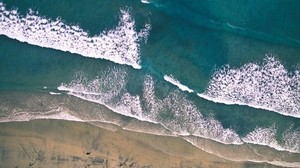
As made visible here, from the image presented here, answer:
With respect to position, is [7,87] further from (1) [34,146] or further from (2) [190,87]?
(2) [190,87]

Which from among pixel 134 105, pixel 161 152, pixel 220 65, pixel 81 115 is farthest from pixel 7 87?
pixel 220 65

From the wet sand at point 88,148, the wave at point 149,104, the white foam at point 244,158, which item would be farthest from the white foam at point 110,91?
the white foam at point 244,158

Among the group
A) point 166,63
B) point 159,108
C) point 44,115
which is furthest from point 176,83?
point 44,115

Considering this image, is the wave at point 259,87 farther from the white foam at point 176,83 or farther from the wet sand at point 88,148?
the wet sand at point 88,148

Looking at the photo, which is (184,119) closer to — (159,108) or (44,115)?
(159,108)

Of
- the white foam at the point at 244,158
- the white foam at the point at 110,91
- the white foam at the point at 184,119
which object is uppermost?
the white foam at the point at 110,91

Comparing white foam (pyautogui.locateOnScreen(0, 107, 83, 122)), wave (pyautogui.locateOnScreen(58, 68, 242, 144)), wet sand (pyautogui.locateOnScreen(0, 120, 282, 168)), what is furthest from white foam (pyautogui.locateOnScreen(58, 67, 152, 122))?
wet sand (pyautogui.locateOnScreen(0, 120, 282, 168))
